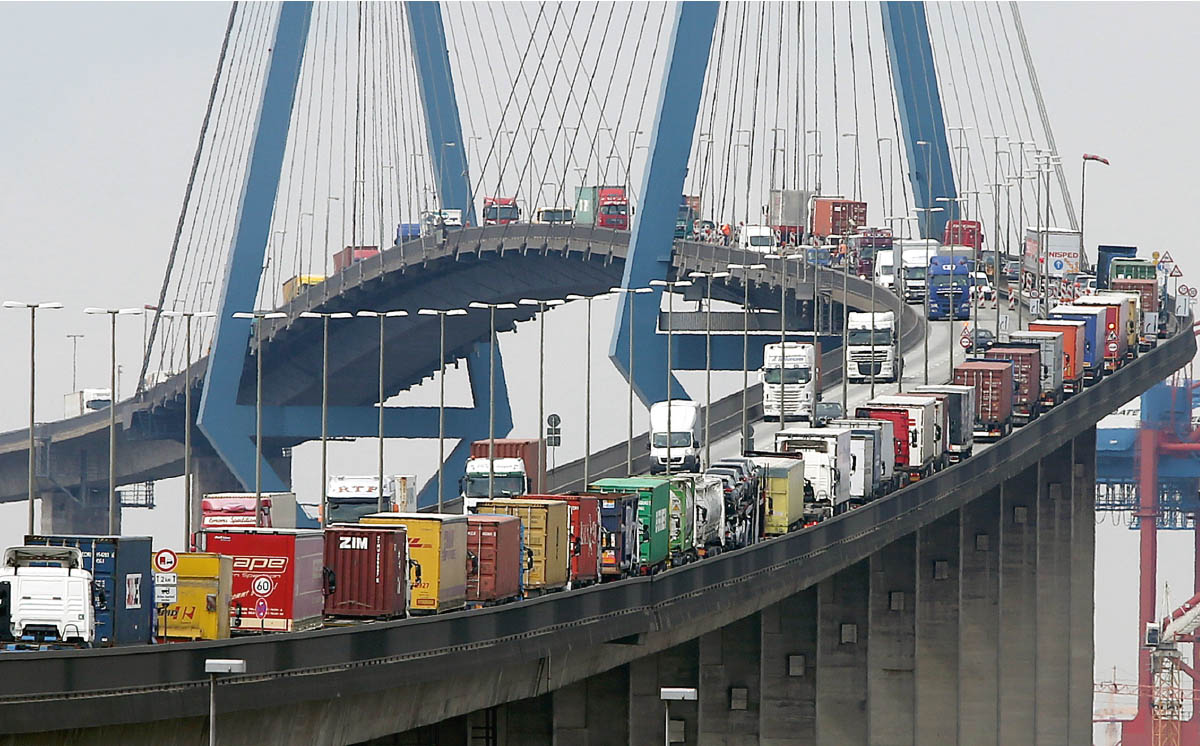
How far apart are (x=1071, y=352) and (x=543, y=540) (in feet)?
208

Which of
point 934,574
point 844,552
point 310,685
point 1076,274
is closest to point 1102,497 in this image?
point 1076,274

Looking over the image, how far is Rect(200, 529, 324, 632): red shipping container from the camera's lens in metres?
44.9

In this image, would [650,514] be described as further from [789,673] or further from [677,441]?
[677,441]

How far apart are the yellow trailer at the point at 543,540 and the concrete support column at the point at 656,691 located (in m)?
12.2

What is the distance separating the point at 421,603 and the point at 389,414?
92.5 m

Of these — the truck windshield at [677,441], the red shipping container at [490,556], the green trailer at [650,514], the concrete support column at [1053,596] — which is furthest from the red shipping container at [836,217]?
the red shipping container at [490,556]

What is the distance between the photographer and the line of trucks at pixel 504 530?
41.0 m

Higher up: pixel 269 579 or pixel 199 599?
pixel 269 579

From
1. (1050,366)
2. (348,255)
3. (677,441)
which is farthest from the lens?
(348,255)

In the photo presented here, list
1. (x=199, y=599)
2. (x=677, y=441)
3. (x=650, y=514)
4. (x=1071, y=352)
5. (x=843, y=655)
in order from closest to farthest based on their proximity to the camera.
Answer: (x=199, y=599) < (x=650, y=514) < (x=677, y=441) < (x=843, y=655) < (x=1071, y=352)

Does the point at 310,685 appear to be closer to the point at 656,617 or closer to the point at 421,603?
the point at 421,603

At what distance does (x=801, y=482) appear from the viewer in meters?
78.0

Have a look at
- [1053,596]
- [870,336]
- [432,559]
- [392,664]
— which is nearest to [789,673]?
[870,336]

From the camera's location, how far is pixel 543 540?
5647cm
